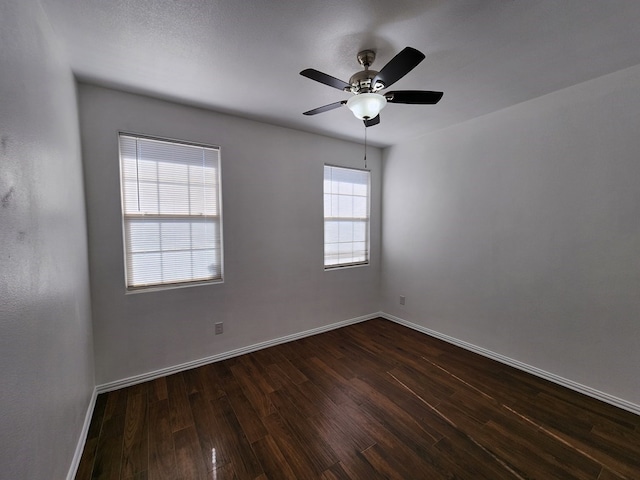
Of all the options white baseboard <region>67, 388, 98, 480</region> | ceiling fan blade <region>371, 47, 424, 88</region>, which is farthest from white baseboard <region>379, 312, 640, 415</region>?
white baseboard <region>67, 388, 98, 480</region>

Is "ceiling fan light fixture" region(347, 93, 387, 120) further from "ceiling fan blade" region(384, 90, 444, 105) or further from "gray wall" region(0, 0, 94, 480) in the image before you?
"gray wall" region(0, 0, 94, 480)

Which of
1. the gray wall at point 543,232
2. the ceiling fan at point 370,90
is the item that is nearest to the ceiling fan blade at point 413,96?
the ceiling fan at point 370,90

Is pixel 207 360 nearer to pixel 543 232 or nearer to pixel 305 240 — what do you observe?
pixel 305 240

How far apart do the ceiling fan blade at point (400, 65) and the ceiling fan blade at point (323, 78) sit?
0.65ft

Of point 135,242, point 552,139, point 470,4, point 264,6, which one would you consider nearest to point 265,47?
point 264,6

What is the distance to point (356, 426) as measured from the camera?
1828 millimetres

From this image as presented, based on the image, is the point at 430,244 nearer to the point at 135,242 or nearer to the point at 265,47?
the point at 265,47

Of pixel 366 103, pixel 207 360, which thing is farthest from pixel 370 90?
pixel 207 360

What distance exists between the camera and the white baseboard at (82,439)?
4.74ft

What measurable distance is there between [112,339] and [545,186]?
4.10 metres

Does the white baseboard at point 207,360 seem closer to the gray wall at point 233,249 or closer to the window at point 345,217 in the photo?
the gray wall at point 233,249

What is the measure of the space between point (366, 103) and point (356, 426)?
7.26ft

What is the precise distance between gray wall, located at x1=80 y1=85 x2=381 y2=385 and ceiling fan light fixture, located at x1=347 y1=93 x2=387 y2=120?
58.0 inches

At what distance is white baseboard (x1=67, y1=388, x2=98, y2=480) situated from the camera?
4.74 ft
